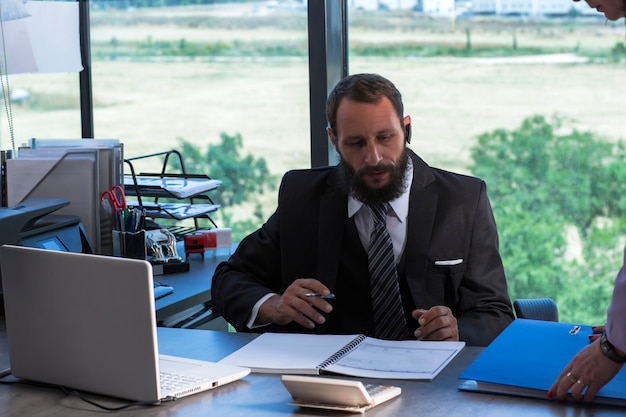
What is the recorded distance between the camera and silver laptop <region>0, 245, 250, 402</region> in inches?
65.2

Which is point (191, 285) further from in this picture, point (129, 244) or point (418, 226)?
point (418, 226)

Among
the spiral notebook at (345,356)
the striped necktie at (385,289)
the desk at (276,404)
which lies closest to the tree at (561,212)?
the striped necktie at (385,289)

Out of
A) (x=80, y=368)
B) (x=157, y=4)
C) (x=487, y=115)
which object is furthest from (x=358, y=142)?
(x=157, y=4)

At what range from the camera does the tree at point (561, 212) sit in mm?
3801

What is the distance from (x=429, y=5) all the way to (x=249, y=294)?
5.82 feet

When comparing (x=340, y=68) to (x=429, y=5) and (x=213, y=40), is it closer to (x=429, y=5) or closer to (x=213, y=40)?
(x=429, y=5)

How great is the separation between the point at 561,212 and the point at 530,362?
215cm

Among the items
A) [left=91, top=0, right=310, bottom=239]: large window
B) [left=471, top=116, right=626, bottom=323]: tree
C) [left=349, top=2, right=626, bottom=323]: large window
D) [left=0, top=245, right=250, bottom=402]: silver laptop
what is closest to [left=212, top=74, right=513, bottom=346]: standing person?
[left=0, top=245, right=250, bottom=402]: silver laptop

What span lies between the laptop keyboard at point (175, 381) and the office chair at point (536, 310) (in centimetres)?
102

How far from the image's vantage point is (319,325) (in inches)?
94.5

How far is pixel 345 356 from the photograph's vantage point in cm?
195

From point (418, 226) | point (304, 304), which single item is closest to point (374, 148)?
point (418, 226)

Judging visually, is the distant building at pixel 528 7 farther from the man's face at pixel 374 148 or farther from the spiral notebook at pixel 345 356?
the spiral notebook at pixel 345 356

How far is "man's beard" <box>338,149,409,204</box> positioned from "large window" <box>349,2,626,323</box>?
4.37 feet
